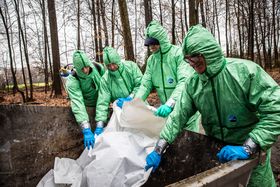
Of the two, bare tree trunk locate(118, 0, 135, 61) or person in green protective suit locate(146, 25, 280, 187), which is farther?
bare tree trunk locate(118, 0, 135, 61)

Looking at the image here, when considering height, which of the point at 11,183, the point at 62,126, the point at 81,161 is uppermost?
the point at 62,126

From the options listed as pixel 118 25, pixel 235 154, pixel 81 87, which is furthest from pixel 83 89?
pixel 118 25

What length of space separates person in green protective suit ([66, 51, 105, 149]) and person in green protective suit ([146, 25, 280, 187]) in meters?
1.12

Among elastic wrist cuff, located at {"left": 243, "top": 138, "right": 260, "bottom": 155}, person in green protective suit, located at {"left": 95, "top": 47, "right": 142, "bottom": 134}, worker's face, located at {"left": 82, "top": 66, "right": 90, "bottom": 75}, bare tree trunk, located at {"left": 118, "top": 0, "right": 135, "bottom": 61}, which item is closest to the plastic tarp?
person in green protective suit, located at {"left": 95, "top": 47, "right": 142, "bottom": 134}

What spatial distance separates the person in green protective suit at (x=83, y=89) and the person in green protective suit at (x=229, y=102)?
1.12 metres

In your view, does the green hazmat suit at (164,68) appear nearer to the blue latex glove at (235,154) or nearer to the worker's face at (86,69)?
the worker's face at (86,69)

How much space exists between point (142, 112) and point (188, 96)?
67 cm

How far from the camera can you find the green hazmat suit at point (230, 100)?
1.45 m

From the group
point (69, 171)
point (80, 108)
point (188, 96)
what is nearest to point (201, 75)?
point (188, 96)

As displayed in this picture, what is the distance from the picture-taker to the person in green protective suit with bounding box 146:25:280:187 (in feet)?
4.72

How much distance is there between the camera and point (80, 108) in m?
2.82

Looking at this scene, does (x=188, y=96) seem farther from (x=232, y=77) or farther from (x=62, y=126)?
(x=62, y=126)

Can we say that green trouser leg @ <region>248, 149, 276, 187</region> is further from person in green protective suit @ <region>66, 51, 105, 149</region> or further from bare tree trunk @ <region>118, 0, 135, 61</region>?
bare tree trunk @ <region>118, 0, 135, 61</region>

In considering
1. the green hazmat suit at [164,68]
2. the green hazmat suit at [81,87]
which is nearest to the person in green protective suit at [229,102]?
the green hazmat suit at [164,68]
